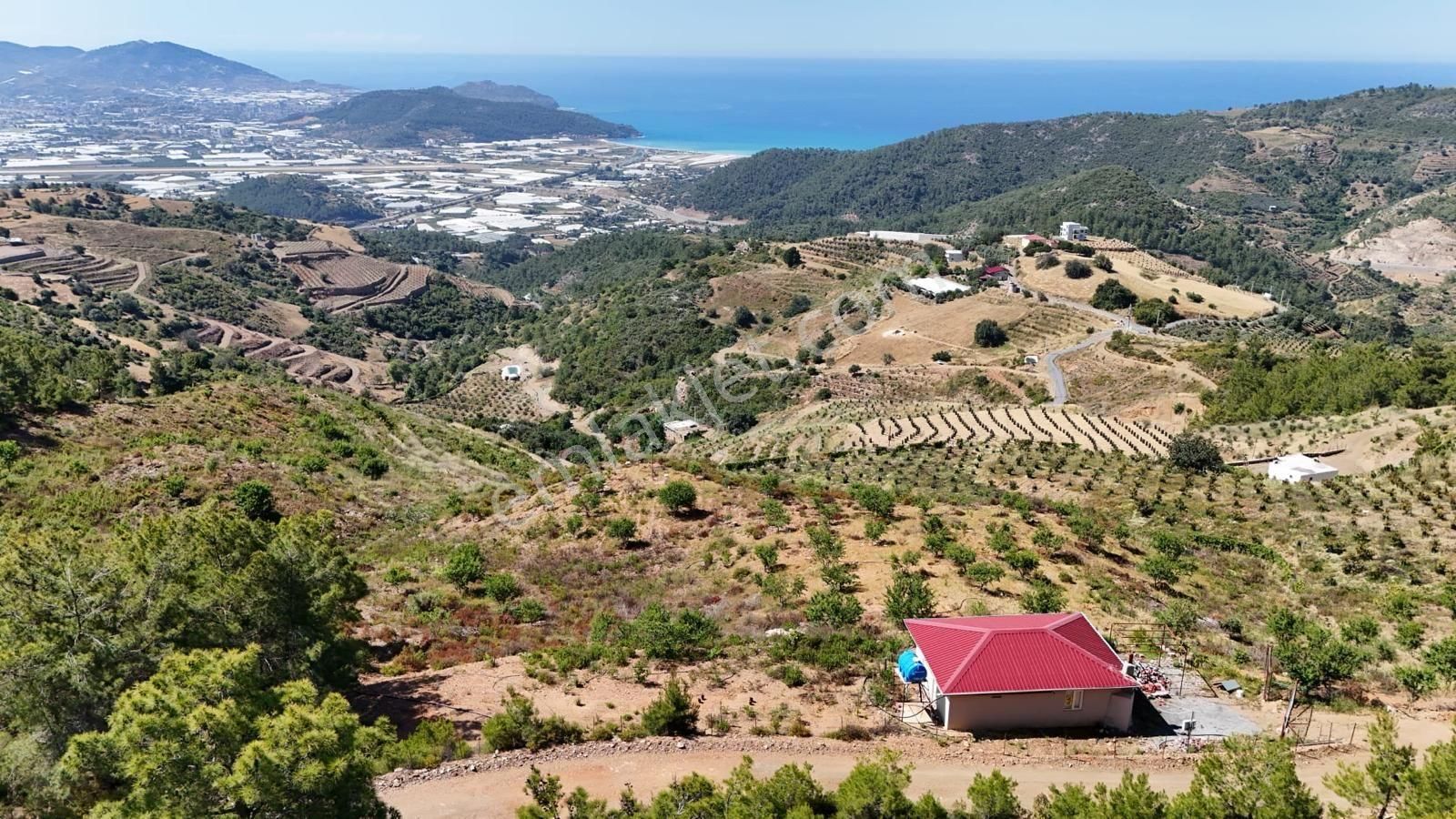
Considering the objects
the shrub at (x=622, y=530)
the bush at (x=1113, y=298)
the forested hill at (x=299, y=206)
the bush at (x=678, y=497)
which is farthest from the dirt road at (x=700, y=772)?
the forested hill at (x=299, y=206)

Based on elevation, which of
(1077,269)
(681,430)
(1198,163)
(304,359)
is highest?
(1198,163)

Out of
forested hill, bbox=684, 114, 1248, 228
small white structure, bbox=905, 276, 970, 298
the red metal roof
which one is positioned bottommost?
the red metal roof

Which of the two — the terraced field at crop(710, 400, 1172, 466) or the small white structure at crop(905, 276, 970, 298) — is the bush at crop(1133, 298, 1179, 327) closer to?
the small white structure at crop(905, 276, 970, 298)

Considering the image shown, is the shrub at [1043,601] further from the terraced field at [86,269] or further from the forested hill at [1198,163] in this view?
the forested hill at [1198,163]

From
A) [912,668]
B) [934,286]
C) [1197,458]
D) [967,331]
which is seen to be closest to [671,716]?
[912,668]

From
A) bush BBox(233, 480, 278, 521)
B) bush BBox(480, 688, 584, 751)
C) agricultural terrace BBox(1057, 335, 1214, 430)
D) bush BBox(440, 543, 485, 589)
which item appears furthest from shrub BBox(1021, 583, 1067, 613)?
agricultural terrace BBox(1057, 335, 1214, 430)

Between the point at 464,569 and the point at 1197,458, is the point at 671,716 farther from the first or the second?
the point at 1197,458

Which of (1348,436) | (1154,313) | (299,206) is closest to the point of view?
(1348,436)

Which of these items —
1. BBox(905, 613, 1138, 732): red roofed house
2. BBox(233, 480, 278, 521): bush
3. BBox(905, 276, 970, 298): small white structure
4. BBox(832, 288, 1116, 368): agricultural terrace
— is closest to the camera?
BBox(905, 613, 1138, 732): red roofed house
